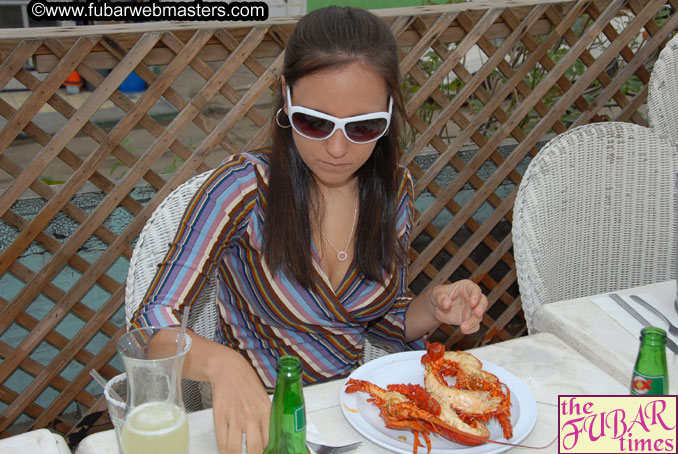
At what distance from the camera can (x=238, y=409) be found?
987mm

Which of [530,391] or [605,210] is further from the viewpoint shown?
[605,210]

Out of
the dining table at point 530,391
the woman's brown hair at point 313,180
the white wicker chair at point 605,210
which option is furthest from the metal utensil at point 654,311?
the woman's brown hair at point 313,180

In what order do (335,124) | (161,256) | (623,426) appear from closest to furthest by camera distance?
(623,426)
(335,124)
(161,256)

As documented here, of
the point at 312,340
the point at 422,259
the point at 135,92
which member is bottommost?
the point at 422,259

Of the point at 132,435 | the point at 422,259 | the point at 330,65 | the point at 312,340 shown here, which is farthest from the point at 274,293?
the point at 422,259

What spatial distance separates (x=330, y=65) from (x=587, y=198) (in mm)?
845

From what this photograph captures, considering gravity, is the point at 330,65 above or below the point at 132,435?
above

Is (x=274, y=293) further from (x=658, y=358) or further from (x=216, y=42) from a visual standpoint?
(x=216, y=42)

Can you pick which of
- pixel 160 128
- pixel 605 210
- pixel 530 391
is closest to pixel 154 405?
pixel 530 391

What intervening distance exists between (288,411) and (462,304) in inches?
22.7

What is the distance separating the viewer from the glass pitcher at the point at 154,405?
0.80 meters

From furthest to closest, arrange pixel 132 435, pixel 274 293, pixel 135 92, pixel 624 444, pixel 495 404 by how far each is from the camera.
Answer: pixel 135 92
pixel 274 293
pixel 495 404
pixel 624 444
pixel 132 435

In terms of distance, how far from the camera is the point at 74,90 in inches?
273

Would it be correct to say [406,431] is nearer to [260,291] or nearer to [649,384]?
[649,384]
